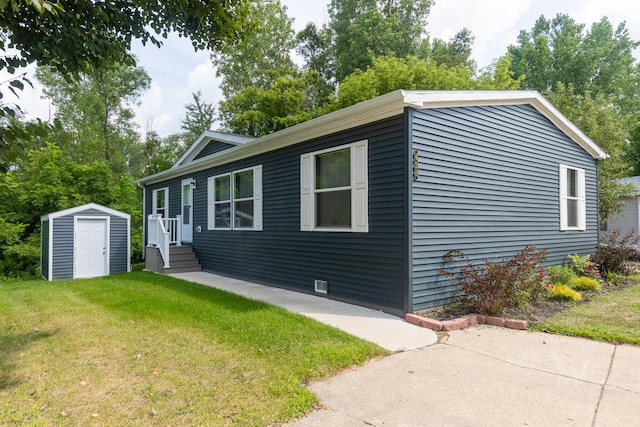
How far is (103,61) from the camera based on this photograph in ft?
13.0

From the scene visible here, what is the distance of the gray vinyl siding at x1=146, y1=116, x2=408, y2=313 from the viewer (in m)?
5.24

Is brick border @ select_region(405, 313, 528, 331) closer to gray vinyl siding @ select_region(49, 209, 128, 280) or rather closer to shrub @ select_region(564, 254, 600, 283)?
shrub @ select_region(564, 254, 600, 283)

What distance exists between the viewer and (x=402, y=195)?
16.8ft

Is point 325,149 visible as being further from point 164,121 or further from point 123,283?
point 164,121

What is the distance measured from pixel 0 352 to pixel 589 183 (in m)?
11.4

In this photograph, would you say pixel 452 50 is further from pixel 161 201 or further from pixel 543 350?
pixel 543 350

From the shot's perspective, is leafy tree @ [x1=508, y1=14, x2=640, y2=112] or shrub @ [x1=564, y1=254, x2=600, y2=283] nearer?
shrub @ [x1=564, y1=254, x2=600, y2=283]

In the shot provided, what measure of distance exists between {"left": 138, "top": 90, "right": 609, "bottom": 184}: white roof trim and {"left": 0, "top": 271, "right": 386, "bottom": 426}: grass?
9.92 ft

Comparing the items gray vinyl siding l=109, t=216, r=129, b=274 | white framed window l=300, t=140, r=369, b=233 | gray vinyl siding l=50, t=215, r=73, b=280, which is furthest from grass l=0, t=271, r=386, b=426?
gray vinyl siding l=109, t=216, r=129, b=274

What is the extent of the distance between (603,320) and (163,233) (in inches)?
365

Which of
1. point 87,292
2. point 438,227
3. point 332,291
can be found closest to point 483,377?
point 438,227

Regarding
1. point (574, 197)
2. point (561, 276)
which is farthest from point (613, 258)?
point (561, 276)

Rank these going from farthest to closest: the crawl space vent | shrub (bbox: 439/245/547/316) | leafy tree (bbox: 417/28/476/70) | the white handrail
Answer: leafy tree (bbox: 417/28/476/70) → the white handrail → the crawl space vent → shrub (bbox: 439/245/547/316)

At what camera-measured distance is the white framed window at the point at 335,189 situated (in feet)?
18.7
